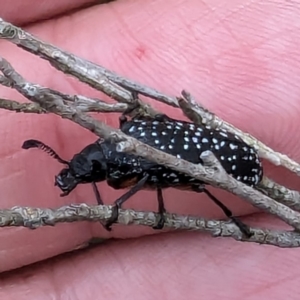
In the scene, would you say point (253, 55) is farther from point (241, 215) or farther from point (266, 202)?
point (266, 202)

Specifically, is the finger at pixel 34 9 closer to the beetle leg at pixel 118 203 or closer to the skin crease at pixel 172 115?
the skin crease at pixel 172 115

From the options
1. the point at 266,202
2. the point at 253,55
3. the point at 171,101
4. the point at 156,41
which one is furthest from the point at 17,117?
the point at 266,202

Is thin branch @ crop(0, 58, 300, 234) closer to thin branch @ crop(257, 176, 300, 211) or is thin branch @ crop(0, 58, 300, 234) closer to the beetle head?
thin branch @ crop(257, 176, 300, 211)

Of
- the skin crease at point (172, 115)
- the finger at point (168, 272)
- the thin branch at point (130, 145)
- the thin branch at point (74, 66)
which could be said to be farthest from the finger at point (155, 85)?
the thin branch at point (130, 145)

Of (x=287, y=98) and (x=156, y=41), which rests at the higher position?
(x=156, y=41)

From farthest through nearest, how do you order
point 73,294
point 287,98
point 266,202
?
point 73,294
point 287,98
point 266,202

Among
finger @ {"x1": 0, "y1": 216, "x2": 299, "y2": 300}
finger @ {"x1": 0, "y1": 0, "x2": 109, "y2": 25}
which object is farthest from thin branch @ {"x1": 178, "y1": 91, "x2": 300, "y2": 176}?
finger @ {"x1": 0, "y1": 0, "x2": 109, "y2": 25}
